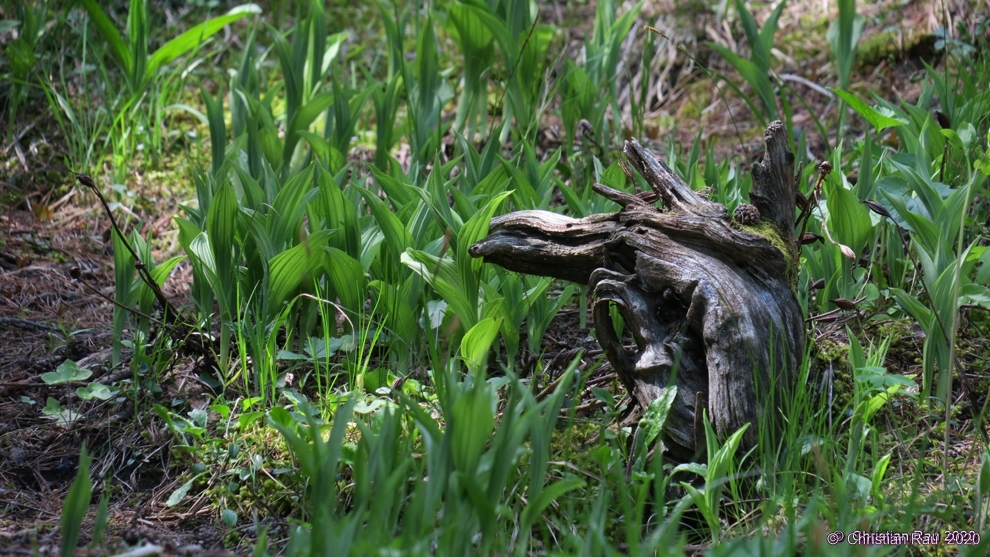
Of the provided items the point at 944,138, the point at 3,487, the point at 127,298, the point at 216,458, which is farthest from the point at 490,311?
the point at 944,138

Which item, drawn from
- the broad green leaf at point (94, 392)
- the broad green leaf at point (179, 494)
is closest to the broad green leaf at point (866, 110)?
the broad green leaf at point (179, 494)

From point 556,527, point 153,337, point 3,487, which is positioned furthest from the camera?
point 153,337

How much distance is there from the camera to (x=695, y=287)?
1909mm

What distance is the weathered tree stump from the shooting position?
1.86 metres

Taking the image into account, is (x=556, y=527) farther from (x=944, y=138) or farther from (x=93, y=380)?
(x=944, y=138)

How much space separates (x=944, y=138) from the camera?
2.91 m

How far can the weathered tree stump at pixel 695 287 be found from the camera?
1862mm

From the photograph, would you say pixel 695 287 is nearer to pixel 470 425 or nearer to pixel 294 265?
pixel 470 425

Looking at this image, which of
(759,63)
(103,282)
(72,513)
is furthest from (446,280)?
(759,63)

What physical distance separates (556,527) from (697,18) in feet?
13.4

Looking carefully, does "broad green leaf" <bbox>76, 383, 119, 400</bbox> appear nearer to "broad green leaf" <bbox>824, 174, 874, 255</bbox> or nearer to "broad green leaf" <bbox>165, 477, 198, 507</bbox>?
"broad green leaf" <bbox>165, 477, 198, 507</bbox>

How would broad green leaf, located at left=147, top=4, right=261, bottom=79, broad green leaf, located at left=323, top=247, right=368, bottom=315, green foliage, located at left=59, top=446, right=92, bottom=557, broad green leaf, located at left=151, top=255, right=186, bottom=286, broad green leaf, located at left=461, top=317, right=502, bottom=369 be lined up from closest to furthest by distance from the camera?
green foliage, located at left=59, top=446, right=92, bottom=557 → broad green leaf, located at left=461, top=317, right=502, bottom=369 → broad green leaf, located at left=323, top=247, right=368, bottom=315 → broad green leaf, located at left=151, top=255, right=186, bottom=286 → broad green leaf, located at left=147, top=4, right=261, bottom=79

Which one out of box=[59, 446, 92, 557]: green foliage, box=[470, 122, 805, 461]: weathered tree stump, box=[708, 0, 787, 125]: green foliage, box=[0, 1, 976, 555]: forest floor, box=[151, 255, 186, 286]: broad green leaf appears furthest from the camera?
box=[708, 0, 787, 125]: green foliage

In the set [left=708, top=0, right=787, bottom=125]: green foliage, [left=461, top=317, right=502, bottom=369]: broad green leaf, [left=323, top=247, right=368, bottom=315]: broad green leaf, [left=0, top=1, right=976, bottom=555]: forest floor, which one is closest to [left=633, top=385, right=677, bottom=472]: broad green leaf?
[left=461, top=317, right=502, bottom=369]: broad green leaf
